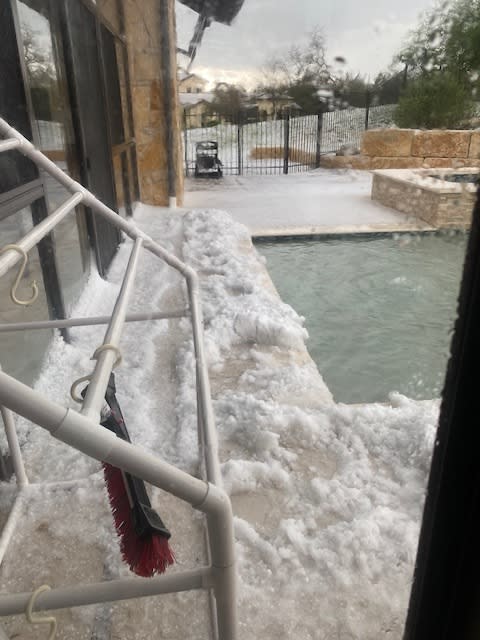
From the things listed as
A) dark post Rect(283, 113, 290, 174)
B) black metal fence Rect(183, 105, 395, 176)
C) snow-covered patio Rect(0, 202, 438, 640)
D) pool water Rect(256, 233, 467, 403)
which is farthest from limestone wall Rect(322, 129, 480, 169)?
snow-covered patio Rect(0, 202, 438, 640)

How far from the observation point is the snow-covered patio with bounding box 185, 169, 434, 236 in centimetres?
525

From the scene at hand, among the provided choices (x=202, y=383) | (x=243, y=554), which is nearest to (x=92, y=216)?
(x=202, y=383)

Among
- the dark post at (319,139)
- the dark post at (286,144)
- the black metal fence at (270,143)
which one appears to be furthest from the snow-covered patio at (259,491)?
the dark post at (286,144)

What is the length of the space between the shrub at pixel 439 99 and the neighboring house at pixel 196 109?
171 inches

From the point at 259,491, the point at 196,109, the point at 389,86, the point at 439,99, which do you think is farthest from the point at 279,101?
the point at 196,109

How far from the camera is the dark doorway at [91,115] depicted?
2.71 m

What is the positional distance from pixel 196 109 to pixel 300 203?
1896 mm

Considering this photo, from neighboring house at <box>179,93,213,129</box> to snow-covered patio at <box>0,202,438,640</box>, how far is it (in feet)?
11.8

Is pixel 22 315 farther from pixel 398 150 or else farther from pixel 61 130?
pixel 398 150

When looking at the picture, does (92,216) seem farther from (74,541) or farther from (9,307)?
(74,541)

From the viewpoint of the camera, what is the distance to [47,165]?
1235 millimetres

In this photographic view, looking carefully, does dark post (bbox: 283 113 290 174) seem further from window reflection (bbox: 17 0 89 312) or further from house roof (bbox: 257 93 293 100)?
house roof (bbox: 257 93 293 100)

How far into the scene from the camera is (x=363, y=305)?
348 cm

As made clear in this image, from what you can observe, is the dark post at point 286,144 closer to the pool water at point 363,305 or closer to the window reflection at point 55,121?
the pool water at point 363,305
